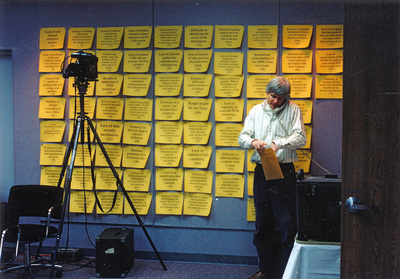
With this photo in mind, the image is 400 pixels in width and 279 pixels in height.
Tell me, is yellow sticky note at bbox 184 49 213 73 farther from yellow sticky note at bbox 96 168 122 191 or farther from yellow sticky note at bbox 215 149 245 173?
yellow sticky note at bbox 96 168 122 191

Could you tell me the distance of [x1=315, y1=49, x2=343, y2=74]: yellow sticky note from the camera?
3.21 m

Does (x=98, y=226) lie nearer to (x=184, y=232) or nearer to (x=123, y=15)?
(x=184, y=232)

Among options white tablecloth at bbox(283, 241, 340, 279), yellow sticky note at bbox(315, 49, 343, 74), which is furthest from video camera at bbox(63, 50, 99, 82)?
white tablecloth at bbox(283, 241, 340, 279)

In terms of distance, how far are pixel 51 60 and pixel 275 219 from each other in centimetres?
233

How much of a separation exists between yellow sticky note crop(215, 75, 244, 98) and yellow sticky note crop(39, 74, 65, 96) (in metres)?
1.37

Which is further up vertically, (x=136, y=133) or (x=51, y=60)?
(x=51, y=60)

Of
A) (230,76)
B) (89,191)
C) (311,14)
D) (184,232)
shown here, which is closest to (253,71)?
(230,76)

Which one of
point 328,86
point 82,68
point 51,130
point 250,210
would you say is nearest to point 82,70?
point 82,68

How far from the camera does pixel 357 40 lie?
1.49 meters

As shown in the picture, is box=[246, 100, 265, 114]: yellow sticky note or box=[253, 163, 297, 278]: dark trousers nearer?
box=[253, 163, 297, 278]: dark trousers

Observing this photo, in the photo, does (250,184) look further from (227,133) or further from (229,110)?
(229,110)

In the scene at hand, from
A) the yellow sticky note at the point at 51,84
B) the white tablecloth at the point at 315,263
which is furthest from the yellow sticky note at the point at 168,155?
the white tablecloth at the point at 315,263

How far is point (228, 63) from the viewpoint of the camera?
333 centimetres

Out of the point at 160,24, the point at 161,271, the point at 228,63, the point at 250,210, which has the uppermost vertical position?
the point at 160,24
